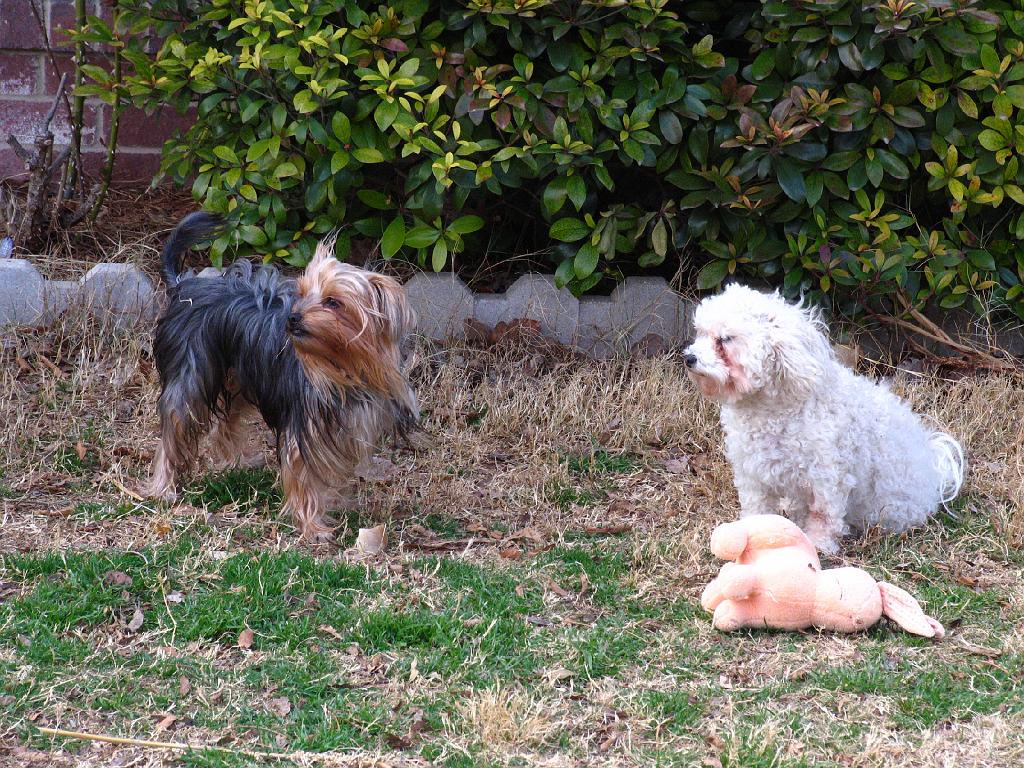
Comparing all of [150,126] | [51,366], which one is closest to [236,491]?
[51,366]

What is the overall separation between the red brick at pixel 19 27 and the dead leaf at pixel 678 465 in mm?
4258

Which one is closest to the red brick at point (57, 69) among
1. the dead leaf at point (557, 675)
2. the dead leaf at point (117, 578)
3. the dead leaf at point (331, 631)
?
the dead leaf at point (117, 578)

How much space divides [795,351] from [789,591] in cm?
86

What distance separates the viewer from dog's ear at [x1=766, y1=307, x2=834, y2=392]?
4.07 metres

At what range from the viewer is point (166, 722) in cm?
319

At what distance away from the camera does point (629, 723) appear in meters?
3.26

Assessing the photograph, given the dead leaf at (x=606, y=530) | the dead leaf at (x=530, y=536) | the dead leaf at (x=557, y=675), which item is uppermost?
the dead leaf at (x=606, y=530)

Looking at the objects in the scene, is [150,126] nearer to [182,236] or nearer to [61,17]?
[61,17]

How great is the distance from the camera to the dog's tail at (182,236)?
4.78 m

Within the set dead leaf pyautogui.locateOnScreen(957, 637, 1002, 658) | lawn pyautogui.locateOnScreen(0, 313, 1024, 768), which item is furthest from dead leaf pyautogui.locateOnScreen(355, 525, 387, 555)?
dead leaf pyautogui.locateOnScreen(957, 637, 1002, 658)

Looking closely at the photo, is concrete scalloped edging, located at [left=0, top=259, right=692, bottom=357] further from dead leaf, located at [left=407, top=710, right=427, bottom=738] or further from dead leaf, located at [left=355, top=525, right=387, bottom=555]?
dead leaf, located at [left=407, top=710, right=427, bottom=738]

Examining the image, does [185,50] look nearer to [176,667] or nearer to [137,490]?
[137,490]

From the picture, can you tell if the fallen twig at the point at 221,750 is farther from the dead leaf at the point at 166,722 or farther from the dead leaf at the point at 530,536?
the dead leaf at the point at 530,536

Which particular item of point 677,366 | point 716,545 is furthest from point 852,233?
point 716,545
